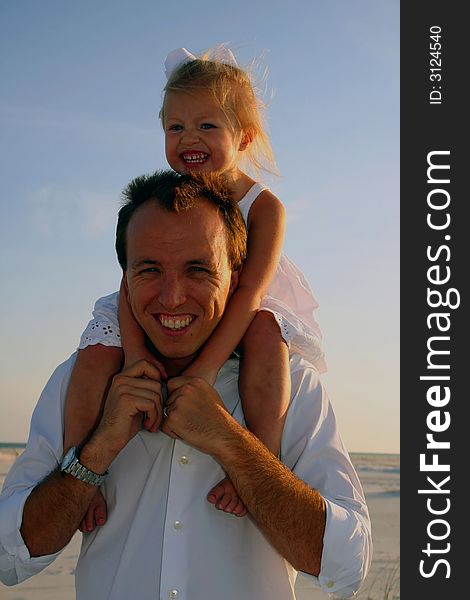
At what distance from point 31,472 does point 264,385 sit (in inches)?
33.4

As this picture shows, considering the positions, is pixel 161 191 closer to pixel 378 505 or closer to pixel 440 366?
→ pixel 440 366

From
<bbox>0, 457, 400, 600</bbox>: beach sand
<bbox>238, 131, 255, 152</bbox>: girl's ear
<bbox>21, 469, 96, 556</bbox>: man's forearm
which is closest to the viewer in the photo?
<bbox>21, 469, 96, 556</bbox>: man's forearm

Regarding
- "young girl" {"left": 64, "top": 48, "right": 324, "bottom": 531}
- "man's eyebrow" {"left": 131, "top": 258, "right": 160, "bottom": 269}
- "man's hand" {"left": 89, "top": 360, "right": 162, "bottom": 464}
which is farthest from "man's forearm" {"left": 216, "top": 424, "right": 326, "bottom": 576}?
"man's eyebrow" {"left": 131, "top": 258, "right": 160, "bottom": 269}

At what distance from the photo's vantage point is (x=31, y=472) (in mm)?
3148

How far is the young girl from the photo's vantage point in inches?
126

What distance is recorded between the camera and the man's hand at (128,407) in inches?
118

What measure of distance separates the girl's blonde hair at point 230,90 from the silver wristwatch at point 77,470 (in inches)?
69.3

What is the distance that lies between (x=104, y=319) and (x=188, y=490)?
736mm

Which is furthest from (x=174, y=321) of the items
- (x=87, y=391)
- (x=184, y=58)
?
(x=184, y=58)

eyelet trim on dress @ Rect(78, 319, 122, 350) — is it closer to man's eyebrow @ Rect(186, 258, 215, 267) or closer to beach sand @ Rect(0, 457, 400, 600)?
man's eyebrow @ Rect(186, 258, 215, 267)

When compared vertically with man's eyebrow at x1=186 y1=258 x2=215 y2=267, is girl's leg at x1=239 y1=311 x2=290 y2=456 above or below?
below

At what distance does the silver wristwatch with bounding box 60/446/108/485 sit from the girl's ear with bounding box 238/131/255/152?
6.02 ft

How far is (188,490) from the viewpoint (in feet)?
10.1

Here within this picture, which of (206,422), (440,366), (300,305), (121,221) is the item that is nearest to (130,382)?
(206,422)
